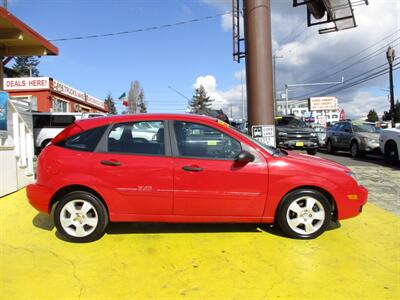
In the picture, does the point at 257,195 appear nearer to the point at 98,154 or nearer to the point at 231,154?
the point at 231,154

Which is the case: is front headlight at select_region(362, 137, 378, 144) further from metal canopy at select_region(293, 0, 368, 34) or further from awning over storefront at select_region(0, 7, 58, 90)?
awning over storefront at select_region(0, 7, 58, 90)

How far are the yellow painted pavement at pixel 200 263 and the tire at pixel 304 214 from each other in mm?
162

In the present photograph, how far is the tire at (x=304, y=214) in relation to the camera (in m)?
5.00

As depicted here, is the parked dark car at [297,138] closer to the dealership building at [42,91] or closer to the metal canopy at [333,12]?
the metal canopy at [333,12]

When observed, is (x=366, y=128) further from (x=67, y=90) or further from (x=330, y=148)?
(x=67, y=90)

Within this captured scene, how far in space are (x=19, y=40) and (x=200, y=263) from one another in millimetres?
9479

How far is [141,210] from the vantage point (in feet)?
16.4

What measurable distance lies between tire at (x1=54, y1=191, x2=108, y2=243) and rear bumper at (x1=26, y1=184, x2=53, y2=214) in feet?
0.52

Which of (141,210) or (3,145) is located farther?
(3,145)

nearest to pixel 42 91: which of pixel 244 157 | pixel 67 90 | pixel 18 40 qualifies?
pixel 67 90

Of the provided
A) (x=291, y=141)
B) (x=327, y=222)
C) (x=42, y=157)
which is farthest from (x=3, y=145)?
(x=291, y=141)

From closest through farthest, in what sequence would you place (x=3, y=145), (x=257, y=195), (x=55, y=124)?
(x=257, y=195), (x=3, y=145), (x=55, y=124)

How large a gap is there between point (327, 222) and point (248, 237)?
101 cm

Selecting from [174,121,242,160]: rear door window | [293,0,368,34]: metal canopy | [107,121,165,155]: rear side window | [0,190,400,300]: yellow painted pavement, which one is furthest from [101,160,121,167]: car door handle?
[293,0,368,34]: metal canopy
